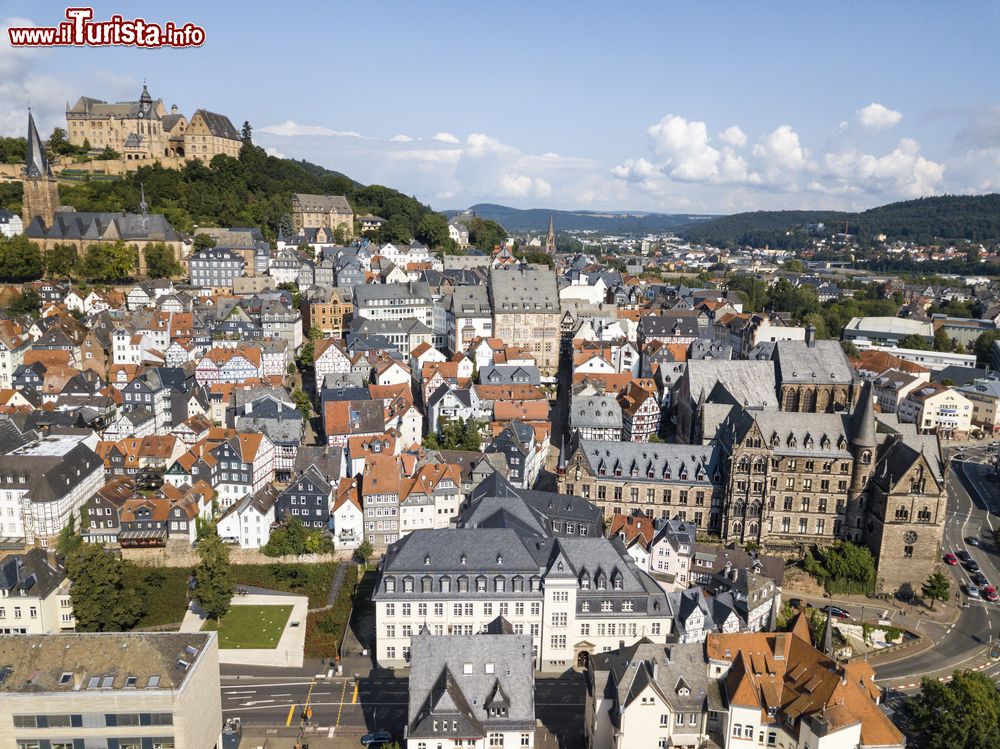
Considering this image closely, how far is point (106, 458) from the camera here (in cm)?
7688

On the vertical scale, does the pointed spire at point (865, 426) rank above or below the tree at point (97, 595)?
above

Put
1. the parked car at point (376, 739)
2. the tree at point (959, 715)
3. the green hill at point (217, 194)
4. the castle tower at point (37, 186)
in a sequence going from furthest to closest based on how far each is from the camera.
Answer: the green hill at point (217, 194) → the castle tower at point (37, 186) → the parked car at point (376, 739) → the tree at point (959, 715)

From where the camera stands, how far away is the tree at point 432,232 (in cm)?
17012

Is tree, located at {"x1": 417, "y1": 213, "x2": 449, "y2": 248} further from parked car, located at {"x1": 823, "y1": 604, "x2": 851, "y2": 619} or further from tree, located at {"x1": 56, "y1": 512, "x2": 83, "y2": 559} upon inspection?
parked car, located at {"x1": 823, "y1": 604, "x2": 851, "y2": 619}

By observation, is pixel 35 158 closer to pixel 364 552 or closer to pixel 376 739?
pixel 364 552

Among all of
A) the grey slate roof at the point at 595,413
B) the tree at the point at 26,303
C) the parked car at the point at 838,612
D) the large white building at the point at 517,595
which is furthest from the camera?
the tree at the point at 26,303

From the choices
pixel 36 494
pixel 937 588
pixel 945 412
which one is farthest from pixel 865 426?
pixel 36 494

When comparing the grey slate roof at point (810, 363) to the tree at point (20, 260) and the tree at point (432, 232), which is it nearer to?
the tree at point (432, 232)

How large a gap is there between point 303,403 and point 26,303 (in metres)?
54.9

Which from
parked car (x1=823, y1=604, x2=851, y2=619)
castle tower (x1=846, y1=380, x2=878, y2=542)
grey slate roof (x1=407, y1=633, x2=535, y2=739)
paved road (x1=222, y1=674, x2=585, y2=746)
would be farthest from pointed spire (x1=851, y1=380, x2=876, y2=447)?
→ grey slate roof (x1=407, y1=633, x2=535, y2=739)

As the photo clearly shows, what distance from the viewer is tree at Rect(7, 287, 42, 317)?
115100 millimetres

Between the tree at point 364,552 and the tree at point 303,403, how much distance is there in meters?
25.8

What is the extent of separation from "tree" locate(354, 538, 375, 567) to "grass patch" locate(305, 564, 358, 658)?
3050 millimetres

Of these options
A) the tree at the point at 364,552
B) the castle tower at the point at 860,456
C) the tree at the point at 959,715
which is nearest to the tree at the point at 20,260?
the tree at the point at 364,552
